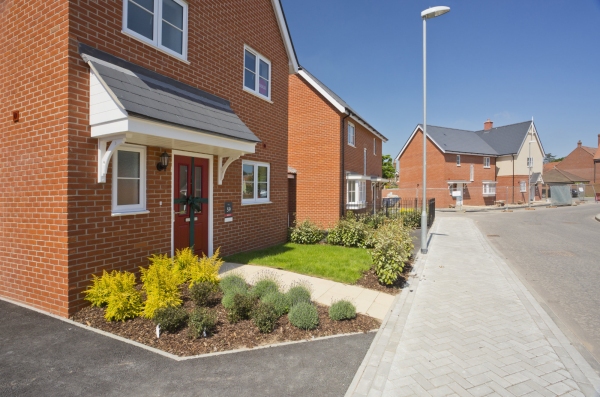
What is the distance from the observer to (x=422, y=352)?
13.3 feet

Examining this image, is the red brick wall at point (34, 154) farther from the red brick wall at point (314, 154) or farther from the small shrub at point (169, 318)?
the red brick wall at point (314, 154)

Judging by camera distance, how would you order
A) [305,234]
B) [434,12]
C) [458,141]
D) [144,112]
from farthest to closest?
[458,141] < [305,234] < [434,12] < [144,112]

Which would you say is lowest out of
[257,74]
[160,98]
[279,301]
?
[279,301]

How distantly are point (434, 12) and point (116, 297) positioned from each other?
1153 centimetres

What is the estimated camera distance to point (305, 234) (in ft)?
38.5

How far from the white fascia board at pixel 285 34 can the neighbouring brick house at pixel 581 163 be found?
72094mm

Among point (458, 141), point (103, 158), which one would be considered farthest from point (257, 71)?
point (458, 141)

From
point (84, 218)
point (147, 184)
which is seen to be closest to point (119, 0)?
point (147, 184)

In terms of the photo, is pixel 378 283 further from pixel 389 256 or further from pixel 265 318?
pixel 265 318

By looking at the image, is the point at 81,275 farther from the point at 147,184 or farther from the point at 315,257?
the point at 315,257

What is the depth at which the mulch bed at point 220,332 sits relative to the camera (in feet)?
13.3

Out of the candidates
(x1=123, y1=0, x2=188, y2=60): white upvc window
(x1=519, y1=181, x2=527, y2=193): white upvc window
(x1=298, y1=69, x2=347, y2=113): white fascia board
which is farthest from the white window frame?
(x1=519, y1=181, x2=527, y2=193): white upvc window

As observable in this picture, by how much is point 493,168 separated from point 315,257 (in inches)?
1620

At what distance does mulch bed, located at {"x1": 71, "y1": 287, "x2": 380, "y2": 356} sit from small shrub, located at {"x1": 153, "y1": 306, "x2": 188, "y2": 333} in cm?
9
